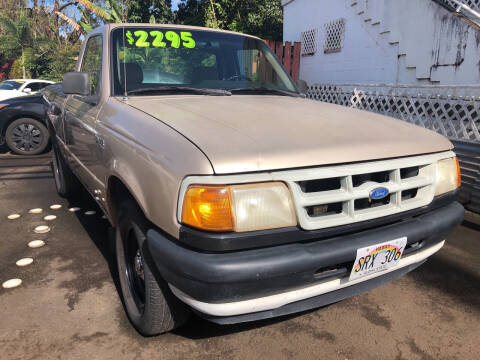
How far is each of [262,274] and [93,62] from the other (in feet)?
7.96

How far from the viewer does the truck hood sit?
157cm

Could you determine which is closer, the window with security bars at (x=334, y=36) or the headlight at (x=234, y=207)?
the headlight at (x=234, y=207)

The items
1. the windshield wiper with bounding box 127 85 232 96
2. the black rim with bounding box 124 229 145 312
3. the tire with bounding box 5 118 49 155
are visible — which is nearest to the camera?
the black rim with bounding box 124 229 145 312

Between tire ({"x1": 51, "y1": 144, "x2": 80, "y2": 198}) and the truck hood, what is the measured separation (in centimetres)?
233

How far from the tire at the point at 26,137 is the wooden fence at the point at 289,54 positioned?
6335mm

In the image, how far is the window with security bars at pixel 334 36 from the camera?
9.54m

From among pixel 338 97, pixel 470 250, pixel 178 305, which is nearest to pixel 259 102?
pixel 178 305

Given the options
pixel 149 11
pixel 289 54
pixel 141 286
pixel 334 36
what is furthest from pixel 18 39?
pixel 141 286

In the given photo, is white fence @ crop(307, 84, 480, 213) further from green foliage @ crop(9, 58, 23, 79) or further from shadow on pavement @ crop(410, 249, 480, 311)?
green foliage @ crop(9, 58, 23, 79)

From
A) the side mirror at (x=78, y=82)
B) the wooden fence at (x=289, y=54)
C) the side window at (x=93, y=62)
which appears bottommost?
the side mirror at (x=78, y=82)

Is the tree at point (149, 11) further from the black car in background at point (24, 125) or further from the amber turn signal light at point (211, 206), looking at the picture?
the amber turn signal light at point (211, 206)

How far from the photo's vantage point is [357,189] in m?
1.72

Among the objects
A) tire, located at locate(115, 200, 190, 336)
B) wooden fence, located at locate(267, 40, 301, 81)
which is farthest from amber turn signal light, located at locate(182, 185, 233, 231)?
wooden fence, located at locate(267, 40, 301, 81)

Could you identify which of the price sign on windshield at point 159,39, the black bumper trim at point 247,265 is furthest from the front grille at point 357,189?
the price sign on windshield at point 159,39
